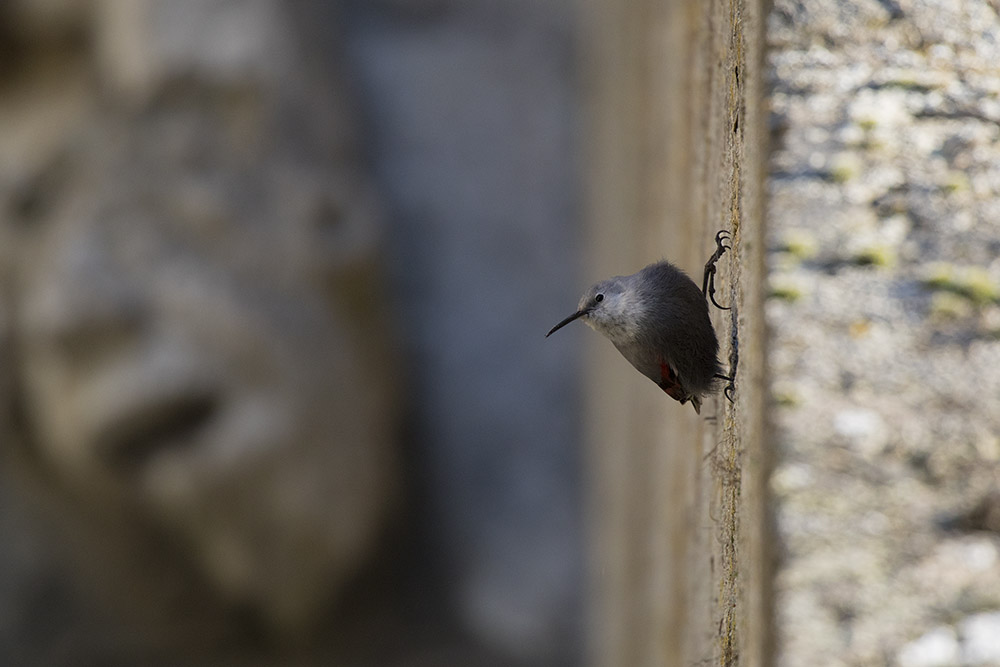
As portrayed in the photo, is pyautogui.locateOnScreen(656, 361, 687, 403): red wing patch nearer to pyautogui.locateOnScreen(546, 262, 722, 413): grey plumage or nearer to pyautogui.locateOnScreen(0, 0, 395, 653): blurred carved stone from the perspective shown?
pyautogui.locateOnScreen(546, 262, 722, 413): grey plumage

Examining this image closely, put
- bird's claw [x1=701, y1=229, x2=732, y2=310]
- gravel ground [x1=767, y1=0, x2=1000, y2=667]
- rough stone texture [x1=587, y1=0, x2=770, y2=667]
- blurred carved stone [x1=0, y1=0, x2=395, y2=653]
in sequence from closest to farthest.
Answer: gravel ground [x1=767, y1=0, x2=1000, y2=667] < rough stone texture [x1=587, y1=0, x2=770, y2=667] < bird's claw [x1=701, y1=229, x2=732, y2=310] < blurred carved stone [x1=0, y1=0, x2=395, y2=653]

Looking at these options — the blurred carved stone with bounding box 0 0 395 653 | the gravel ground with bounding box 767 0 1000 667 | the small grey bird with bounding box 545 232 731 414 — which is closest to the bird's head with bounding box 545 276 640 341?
the small grey bird with bounding box 545 232 731 414

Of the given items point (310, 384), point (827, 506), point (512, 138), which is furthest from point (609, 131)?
point (827, 506)

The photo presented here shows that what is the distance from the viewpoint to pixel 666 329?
728mm

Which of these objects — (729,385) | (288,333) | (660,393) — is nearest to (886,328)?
(729,385)

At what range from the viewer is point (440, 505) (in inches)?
119

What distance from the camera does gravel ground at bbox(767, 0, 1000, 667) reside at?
21.5 inches

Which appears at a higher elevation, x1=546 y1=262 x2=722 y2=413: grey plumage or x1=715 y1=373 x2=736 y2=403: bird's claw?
x1=546 y1=262 x2=722 y2=413: grey plumage

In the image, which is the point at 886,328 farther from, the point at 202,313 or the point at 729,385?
the point at 202,313

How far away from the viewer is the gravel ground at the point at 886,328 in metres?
0.55

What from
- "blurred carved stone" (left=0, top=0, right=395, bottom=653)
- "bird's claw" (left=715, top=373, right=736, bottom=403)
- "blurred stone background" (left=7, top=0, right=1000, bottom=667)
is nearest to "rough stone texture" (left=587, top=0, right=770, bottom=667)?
"bird's claw" (left=715, top=373, right=736, bottom=403)

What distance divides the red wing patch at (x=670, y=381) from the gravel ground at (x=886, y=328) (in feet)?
0.46

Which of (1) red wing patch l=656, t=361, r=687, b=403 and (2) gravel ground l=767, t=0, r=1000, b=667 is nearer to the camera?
(2) gravel ground l=767, t=0, r=1000, b=667

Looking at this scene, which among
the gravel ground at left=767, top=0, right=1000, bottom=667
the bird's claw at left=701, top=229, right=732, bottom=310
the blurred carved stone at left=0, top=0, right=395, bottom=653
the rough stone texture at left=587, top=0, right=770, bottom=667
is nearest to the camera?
the gravel ground at left=767, top=0, right=1000, bottom=667
